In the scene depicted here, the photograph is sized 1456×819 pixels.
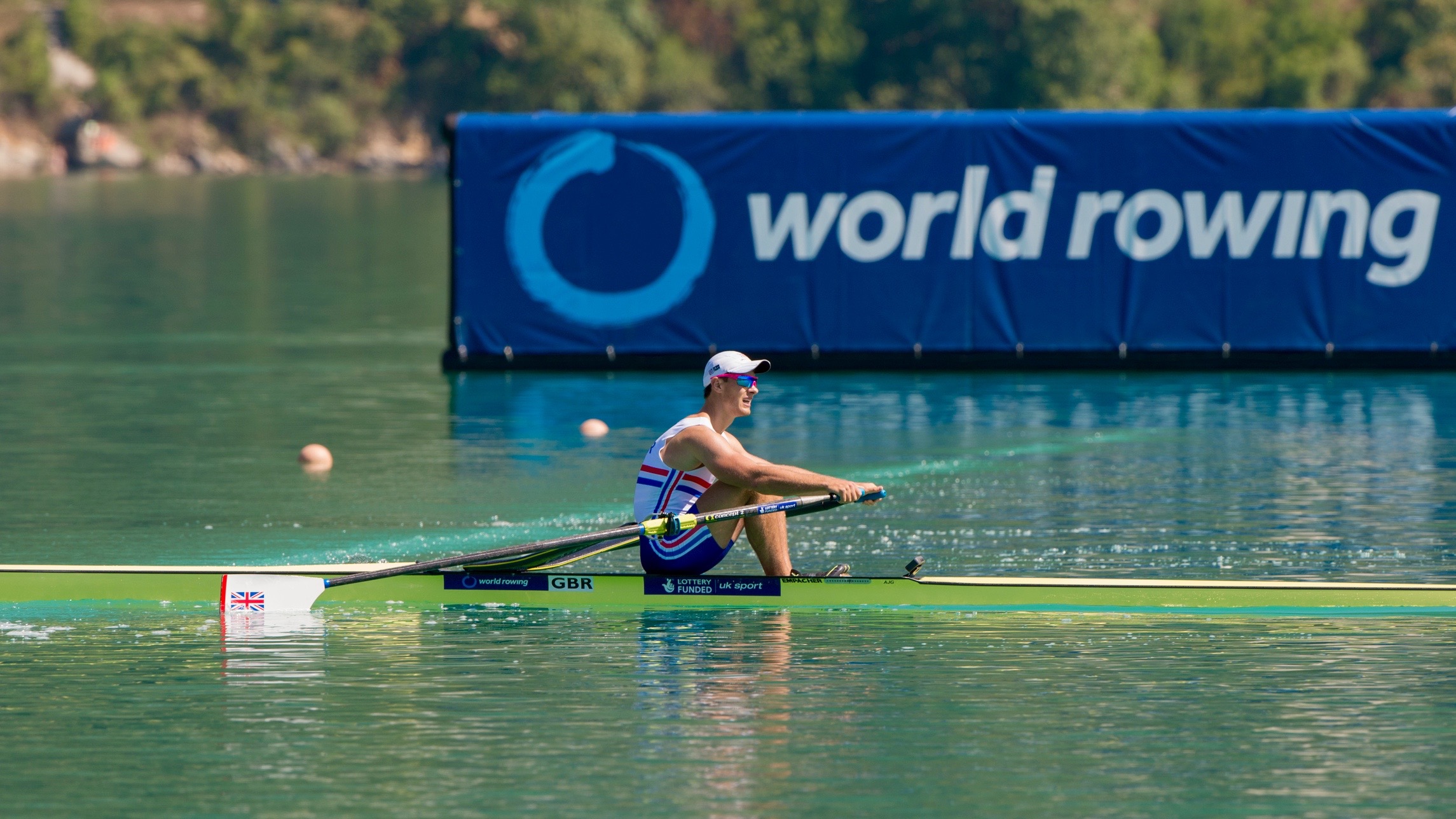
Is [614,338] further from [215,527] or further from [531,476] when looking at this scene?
[215,527]

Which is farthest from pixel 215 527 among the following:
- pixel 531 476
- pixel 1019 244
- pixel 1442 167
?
pixel 1442 167

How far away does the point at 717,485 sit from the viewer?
1085cm

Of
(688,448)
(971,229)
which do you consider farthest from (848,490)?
(971,229)

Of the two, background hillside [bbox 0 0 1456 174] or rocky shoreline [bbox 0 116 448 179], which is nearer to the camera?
background hillside [bbox 0 0 1456 174]

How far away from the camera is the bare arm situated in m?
10.5

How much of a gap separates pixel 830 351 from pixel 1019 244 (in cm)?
228

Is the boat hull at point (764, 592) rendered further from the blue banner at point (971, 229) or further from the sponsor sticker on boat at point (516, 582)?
the blue banner at point (971, 229)

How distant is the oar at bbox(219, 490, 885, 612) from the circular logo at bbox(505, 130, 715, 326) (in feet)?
39.6

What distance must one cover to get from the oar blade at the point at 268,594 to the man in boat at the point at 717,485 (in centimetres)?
171

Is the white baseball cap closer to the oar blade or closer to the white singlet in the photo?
the white singlet

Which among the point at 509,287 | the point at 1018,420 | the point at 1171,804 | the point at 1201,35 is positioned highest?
the point at 1201,35

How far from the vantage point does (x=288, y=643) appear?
33.5 feet

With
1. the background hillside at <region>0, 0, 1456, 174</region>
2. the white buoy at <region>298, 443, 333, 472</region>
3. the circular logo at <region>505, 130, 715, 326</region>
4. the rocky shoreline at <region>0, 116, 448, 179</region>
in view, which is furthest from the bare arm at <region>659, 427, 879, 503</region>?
the rocky shoreline at <region>0, 116, 448, 179</region>

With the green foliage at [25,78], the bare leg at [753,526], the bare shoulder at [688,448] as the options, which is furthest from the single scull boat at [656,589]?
the green foliage at [25,78]
